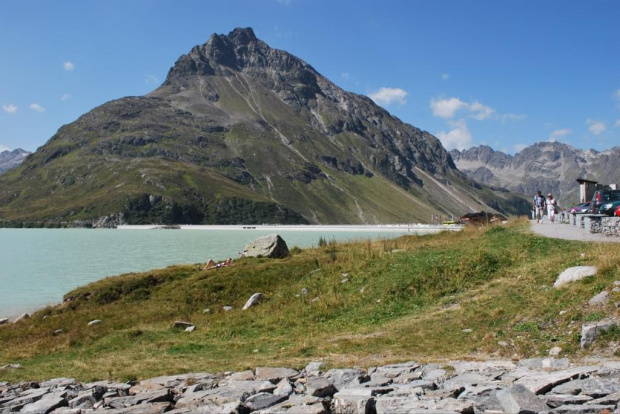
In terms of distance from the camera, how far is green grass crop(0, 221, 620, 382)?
1505 cm

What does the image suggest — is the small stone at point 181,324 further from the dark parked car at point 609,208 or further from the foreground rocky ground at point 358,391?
the dark parked car at point 609,208

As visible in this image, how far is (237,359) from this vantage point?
53.4 feet

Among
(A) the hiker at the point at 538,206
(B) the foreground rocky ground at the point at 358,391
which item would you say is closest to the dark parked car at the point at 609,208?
(A) the hiker at the point at 538,206

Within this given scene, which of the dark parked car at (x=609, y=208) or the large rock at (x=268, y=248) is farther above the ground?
the dark parked car at (x=609, y=208)

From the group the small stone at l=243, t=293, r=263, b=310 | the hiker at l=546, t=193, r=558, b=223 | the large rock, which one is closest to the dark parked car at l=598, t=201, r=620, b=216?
the hiker at l=546, t=193, r=558, b=223

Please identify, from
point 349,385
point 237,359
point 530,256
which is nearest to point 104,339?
point 237,359

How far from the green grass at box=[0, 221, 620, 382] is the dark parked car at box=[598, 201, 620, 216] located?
12458mm

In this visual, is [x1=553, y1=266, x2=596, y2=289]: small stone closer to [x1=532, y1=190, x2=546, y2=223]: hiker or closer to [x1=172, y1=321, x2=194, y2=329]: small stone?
[x1=172, y1=321, x2=194, y2=329]: small stone

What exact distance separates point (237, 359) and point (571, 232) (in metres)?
26.2

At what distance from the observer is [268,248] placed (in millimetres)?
39969

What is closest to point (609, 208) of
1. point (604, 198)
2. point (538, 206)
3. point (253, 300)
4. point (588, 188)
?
point (604, 198)

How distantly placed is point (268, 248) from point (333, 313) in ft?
60.2

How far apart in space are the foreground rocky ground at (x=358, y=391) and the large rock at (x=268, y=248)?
25.7m

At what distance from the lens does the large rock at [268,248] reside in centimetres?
3962
